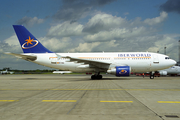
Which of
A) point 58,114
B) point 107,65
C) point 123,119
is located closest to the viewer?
point 123,119

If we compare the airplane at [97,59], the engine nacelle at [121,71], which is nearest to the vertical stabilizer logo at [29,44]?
the airplane at [97,59]

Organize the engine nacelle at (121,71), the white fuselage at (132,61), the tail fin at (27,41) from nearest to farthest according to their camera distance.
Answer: the engine nacelle at (121,71), the white fuselage at (132,61), the tail fin at (27,41)

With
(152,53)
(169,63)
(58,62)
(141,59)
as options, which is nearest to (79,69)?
(58,62)

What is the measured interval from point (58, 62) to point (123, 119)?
66.6ft

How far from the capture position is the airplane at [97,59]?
22.2 metres

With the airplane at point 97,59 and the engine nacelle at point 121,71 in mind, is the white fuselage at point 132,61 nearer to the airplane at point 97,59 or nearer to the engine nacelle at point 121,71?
the airplane at point 97,59

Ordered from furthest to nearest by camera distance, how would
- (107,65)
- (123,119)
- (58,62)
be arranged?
(58,62)
(107,65)
(123,119)

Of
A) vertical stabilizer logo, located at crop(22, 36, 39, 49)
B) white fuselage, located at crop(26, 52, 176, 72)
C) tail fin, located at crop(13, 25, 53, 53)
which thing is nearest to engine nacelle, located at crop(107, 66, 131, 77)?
white fuselage, located at crop(26, 52, 176, 72)

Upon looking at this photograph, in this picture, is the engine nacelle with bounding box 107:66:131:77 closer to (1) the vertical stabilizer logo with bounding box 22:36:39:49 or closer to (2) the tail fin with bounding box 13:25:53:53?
(2) the tail fin with bounding box 13:25:53:53

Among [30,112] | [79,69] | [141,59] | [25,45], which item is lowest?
[30,112]

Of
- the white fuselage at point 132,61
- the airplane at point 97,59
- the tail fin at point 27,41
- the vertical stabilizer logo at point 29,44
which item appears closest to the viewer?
the airplane at point 97,59

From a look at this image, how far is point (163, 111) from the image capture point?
5121 millimetres

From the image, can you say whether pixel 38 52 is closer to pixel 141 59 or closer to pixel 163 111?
pixel 141 59

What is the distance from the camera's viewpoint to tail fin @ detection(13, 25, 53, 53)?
2416 cm
